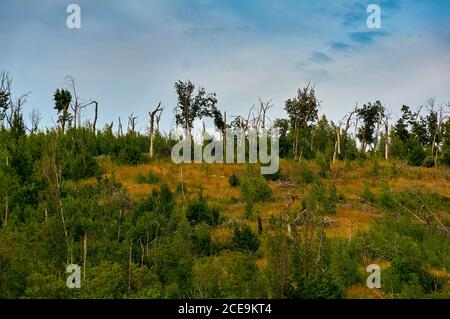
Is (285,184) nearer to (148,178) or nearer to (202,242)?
(148,178)

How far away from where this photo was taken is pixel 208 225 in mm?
22359

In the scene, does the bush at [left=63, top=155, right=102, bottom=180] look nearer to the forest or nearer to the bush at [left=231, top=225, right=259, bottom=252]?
the forest

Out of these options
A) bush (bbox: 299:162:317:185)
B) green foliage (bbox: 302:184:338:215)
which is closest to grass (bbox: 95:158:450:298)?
bush (bbox: 299:162:317:185)

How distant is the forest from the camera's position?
12531 mm

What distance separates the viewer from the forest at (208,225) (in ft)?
41.1

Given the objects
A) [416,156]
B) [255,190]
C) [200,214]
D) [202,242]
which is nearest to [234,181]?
[255,190]

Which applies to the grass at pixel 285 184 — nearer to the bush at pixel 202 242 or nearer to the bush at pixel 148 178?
the bush at pixel 148 178

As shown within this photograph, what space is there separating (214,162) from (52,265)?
23.2m

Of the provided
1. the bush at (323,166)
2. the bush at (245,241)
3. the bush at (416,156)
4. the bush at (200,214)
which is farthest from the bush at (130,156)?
the bush at (416,156)

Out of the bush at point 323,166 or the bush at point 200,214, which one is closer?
the bush at point 200,214

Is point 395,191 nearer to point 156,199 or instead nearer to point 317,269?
point 156,199

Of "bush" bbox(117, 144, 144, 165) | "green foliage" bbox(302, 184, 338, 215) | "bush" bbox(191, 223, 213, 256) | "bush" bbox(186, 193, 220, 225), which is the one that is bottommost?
"bush" bbox(191, 223, 213, 256)

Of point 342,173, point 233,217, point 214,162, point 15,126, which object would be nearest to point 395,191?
point 342,173
